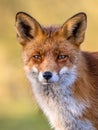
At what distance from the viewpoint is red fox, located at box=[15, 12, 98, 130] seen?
10.4 m

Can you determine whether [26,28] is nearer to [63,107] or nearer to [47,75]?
[47,75]

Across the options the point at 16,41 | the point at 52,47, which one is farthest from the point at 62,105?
the point at 16,41

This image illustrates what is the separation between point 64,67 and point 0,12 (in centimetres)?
1143

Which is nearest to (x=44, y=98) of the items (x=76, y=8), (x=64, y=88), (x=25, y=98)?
(x=64, y=88)

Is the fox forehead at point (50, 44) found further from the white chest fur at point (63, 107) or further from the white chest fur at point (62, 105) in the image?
the white chest fur at point (63, 107)

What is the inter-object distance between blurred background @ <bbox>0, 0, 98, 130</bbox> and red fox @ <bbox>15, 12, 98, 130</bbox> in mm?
6205

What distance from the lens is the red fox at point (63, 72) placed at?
1035cm

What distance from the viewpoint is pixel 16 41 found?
20.3m

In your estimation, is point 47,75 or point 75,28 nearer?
point 47,75

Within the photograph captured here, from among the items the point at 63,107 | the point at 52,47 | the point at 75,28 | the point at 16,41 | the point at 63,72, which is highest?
the point at 75,28

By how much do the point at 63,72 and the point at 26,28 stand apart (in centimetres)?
90

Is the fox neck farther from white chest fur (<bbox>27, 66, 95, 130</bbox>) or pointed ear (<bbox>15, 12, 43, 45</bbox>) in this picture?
pointed ear (<bbox>15, 12, 43, 45</bbox>)

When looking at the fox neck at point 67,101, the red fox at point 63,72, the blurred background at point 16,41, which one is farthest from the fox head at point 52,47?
the blurred background at point 16,41

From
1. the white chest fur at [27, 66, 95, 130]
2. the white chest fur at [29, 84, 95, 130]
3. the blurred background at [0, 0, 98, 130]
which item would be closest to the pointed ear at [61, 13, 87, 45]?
the white chest fur at [27, 66, 95, 130]
